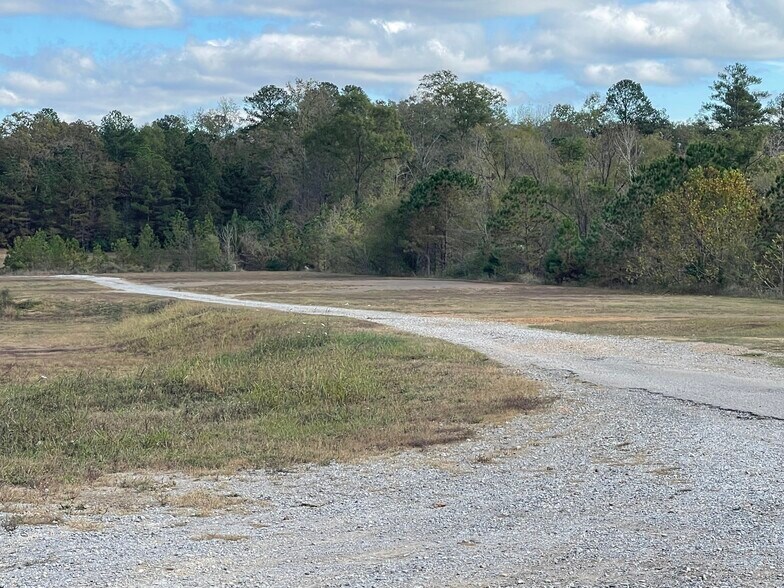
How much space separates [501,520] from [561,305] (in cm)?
2912

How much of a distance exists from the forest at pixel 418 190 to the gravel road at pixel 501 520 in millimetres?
31174

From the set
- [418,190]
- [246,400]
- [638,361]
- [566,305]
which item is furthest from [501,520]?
[418,190]

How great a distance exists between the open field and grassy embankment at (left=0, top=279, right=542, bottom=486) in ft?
20.5

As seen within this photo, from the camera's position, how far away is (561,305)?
36688mm

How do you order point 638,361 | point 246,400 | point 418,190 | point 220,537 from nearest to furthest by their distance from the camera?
1. point 220,537
2. point 246,400
3. point 638,361
4. point 418,190

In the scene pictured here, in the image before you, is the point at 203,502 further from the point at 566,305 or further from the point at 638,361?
the point at 566,305

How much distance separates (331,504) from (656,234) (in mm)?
39437

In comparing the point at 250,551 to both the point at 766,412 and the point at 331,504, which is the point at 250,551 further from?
the point at 766,412

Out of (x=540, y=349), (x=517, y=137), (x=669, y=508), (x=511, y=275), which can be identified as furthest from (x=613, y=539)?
(x=517, y=137)

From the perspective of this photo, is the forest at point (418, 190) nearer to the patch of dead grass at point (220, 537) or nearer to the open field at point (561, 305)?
the open field at point (561, 305)

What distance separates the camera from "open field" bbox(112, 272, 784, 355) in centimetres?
2497

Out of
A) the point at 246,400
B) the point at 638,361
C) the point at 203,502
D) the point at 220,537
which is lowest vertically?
the point at 246,400

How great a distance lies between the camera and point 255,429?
13539mm

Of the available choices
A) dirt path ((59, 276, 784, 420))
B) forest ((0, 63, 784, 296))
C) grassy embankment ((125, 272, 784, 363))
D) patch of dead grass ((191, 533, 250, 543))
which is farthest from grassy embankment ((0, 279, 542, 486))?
forest ((0, 63, 784, 296))
